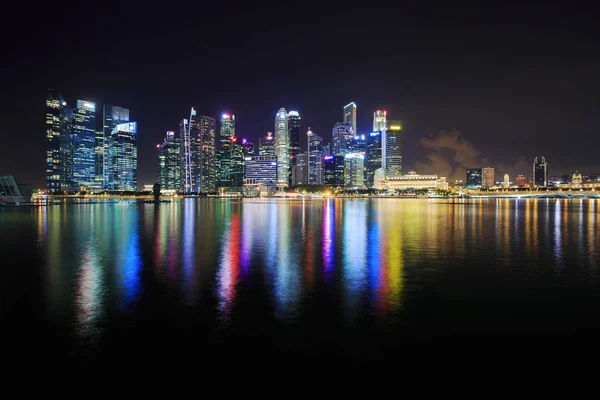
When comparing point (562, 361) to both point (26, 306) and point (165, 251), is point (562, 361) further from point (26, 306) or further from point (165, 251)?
point (165, 251)

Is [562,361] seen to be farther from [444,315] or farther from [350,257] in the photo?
[350,257]

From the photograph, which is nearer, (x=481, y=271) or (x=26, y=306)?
(x=26, y=306)

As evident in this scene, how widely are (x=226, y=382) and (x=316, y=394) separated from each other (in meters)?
1.60

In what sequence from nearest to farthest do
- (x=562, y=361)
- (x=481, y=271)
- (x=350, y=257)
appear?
1. (x=562, y=361)
2. (x=481, y=271)
3. (x=350, y=257)

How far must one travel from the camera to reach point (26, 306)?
36.9 ft

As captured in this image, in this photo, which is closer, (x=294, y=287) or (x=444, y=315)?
(x=444, y=315)

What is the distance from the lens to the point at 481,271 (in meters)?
16.2

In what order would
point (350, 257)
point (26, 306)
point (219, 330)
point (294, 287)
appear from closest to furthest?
point (219, 330) < point (26, 306) < point (294, 287) < point (350, 257)

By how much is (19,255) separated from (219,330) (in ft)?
55.1

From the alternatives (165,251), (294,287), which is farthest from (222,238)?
(294,287)

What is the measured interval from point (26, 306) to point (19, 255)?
11249 millimetres

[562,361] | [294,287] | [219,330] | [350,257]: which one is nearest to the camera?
[562,361]

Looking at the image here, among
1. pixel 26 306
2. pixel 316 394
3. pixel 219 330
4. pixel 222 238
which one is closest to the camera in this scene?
pixel 316 394

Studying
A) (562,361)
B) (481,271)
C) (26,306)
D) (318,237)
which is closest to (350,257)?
(481,271)
